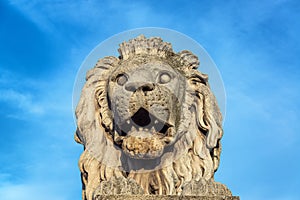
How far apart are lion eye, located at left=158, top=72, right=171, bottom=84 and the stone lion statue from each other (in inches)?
0.6

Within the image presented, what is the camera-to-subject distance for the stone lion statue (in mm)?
8086

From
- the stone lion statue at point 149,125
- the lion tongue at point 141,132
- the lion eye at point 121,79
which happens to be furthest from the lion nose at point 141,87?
the lion tongue at point 141,132

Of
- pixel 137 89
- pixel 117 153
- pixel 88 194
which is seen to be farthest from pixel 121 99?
pixel 88 194

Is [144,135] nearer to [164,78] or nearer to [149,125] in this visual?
[149,125]

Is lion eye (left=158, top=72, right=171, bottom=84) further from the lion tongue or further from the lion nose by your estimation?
the lion tongue

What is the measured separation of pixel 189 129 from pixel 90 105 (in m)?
1.57

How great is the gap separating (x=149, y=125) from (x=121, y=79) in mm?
853

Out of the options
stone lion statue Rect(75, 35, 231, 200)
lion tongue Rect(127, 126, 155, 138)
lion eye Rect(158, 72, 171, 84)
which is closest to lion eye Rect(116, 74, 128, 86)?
stone lion statue Rect(75, 35, 231, 200)

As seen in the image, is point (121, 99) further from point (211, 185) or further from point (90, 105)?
point (211, 185)

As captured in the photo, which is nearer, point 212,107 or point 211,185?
point 211,185

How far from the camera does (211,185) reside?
721cm

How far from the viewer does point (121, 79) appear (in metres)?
8.45

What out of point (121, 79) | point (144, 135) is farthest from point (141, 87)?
point (144, 135)

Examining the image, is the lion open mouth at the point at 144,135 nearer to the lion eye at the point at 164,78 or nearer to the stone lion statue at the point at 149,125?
the stone lion statue at the point at 149,125
